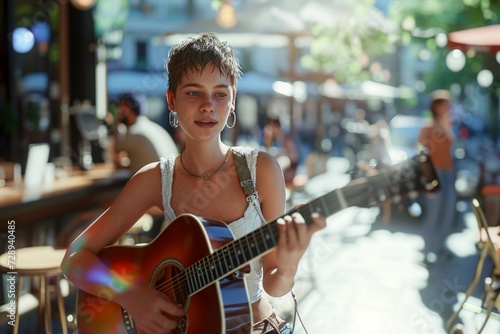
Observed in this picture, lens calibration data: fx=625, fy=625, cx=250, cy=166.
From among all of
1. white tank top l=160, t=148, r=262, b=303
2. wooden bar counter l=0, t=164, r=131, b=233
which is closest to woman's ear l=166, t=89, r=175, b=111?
white tank top l=160, t=148, r=262, b=303

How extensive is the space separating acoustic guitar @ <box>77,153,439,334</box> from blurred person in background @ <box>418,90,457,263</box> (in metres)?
5.18

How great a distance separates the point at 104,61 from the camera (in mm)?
10016

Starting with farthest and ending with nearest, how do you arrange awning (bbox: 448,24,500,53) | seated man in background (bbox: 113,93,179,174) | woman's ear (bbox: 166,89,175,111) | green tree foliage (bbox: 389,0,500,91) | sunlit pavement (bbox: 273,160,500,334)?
green tree foliage (bbox: 389,0,500,91) < awning (bbox: 448,24,500,53) < seated man in background (bbox: 113,93,179,174) < sunlit pavement (bbox: 273,160,500,334) < woman's ear (bbox: 166,89,175,111)

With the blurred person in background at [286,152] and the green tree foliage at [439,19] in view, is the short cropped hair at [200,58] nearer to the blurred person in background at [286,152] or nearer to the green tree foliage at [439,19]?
the blurred person in background at [286,152]

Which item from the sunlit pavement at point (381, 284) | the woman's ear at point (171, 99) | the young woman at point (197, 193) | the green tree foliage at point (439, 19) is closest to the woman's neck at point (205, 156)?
the young woman at point (197, 193)

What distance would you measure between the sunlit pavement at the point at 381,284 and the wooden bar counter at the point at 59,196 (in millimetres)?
2050

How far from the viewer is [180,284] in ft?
6.36

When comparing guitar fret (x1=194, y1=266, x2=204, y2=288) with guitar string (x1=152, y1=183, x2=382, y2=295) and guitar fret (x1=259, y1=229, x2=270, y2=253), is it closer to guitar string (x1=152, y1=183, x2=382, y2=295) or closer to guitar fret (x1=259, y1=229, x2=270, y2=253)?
guitar string (x1=152, y1=183, x2=382, y2=295)

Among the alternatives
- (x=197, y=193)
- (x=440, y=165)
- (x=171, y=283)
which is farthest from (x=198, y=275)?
(x=440, y=165)

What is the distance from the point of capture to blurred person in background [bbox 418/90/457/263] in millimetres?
6980

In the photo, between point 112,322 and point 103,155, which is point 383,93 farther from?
point 112,322

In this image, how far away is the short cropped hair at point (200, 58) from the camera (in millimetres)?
1928

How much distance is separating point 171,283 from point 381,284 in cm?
459

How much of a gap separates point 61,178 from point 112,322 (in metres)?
4.49
